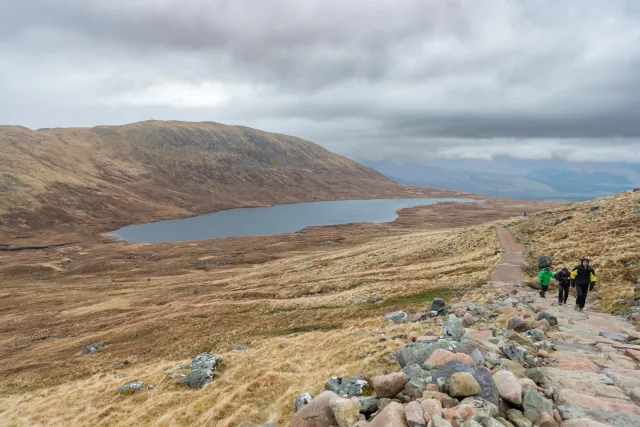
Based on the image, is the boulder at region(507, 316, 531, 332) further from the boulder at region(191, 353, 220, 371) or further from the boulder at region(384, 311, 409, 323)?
the boulder at region(191, 353, 220, 371)

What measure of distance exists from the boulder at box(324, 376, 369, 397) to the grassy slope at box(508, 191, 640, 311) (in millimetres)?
17678

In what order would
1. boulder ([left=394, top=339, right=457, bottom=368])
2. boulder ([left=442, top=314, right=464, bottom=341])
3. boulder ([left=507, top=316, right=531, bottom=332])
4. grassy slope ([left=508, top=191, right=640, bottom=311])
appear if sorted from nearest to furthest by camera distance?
boulder ([left=394, top=339, right=457, bottom=368])
boulder ([left=442, top=314, right=464, bottom=341])
boulder ([left=507, top=316, right=531, bottom=332])
grassy slope ([left=508, top=191, right=640, bottom=311])

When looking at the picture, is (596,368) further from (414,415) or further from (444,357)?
(414,415)

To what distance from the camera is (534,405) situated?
8508 millimetres

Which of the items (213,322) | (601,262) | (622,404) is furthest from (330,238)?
(622,404)

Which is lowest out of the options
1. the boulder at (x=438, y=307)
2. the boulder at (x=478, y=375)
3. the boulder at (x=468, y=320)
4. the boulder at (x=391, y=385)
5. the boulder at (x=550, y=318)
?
the boulder at (x=438, y=307)

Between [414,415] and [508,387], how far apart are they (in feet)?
9.59

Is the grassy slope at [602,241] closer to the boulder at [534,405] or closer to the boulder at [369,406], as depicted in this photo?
the boulder at [534,405]

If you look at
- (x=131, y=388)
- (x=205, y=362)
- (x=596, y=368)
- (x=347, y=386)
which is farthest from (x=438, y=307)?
(x=131, y=388)

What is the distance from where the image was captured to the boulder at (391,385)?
9.60 m

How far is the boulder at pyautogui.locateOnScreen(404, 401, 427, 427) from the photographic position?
25.2ft

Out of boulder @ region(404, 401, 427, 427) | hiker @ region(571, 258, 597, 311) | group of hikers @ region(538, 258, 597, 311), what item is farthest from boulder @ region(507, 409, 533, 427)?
hiker @ region(571, 258, 597, 311)

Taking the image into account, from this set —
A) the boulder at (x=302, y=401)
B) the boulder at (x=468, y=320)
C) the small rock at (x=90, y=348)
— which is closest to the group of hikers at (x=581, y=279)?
the boulder at (x=468, y=320)

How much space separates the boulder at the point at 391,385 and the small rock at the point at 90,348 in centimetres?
3207
